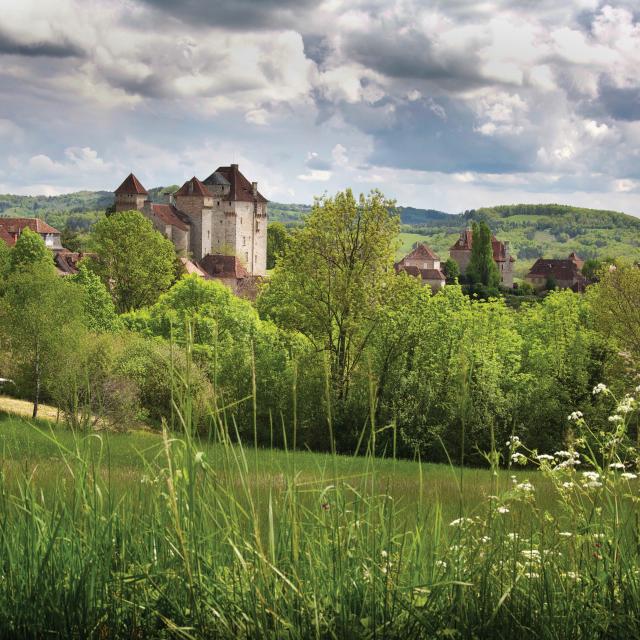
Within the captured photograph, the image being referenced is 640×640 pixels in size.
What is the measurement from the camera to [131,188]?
98875 mm

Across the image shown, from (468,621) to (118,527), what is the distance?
139cm

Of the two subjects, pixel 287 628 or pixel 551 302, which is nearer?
pixel 287 628

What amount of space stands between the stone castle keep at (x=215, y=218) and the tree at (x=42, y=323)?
5741 cm

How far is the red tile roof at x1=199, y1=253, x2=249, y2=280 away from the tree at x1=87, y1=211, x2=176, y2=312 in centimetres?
2797

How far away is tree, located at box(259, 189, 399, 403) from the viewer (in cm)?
3033

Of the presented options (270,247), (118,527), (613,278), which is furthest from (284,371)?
(270,247)

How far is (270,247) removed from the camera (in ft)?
400

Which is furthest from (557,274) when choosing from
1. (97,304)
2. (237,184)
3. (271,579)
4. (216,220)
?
(271,579)

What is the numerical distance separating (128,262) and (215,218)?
43525 mm

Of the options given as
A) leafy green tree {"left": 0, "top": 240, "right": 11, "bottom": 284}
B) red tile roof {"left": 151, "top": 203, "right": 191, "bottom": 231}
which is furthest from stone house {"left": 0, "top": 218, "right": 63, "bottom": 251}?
leafy green tree {"left": 0, "top": 240, "right": 11, "bottom": 284}

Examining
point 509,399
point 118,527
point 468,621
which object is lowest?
point 509,399

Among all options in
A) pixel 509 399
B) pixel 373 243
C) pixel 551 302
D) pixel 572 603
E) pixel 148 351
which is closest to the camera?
pixel 572 603

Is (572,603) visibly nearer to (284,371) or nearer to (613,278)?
(284,371)

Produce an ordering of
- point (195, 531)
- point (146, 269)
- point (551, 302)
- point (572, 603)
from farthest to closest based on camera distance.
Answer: point (146, 269)
point (551, 302)
point (572, 603)
point (195, 531)
